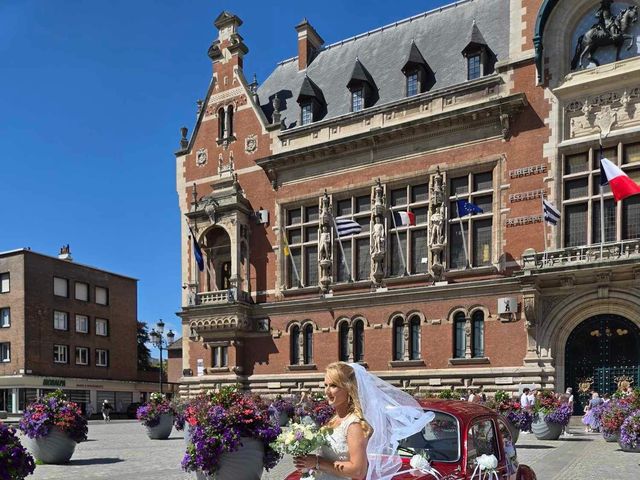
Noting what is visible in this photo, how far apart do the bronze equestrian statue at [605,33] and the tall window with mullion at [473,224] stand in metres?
5.60

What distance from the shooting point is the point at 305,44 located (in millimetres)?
33812

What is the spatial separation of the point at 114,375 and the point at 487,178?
1473 inches

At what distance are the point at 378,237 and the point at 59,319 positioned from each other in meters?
29.9

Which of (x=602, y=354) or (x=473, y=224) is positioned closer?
(x=602, y=354)

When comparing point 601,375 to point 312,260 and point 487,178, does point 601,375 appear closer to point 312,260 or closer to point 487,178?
point 487,178

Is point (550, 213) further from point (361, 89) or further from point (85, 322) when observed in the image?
point (85, 322)

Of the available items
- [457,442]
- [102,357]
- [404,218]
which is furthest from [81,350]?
[457,442]

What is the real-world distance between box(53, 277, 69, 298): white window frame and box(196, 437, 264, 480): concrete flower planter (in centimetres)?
3977

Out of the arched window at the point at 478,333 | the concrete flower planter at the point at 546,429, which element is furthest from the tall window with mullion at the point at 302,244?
the concrete flower planter at the point at 546,429

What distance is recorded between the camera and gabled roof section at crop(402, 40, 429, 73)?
2677 centimetres

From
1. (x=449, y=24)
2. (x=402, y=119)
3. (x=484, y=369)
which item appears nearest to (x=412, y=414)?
(x=484, y=369)

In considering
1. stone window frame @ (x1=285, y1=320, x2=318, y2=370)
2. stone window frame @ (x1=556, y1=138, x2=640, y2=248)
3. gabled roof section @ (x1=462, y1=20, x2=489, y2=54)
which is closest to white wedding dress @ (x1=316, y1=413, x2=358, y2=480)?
stone window frame @ (x1=556, y1=138, x2=640, y2=248)

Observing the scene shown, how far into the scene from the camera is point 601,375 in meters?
21.6

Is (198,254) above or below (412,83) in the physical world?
below
